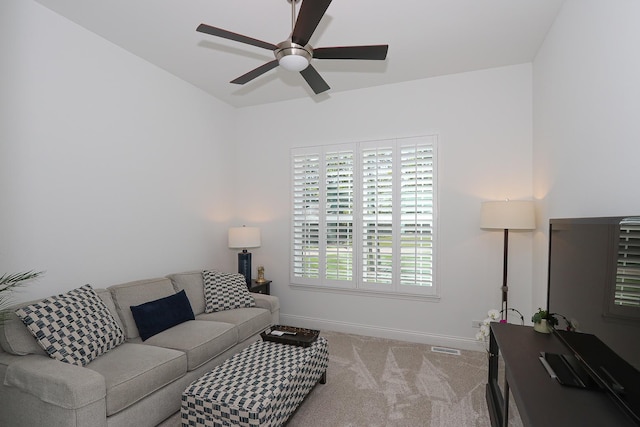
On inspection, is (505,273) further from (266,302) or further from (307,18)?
(307,18)

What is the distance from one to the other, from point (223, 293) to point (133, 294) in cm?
89

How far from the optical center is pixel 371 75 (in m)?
3.59

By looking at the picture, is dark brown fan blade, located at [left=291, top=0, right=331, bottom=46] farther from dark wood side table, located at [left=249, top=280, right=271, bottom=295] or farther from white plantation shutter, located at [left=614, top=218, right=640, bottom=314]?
dark wood side table, located at [left=249, top=280, right=271, bottom=295]

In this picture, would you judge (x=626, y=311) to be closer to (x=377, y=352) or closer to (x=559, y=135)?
(x=559, y=135)

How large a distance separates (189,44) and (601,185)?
3370mm

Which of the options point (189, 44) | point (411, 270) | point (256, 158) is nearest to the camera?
point (189, 44)

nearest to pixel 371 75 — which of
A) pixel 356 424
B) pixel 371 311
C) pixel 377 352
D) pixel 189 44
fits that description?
pixel 189 44

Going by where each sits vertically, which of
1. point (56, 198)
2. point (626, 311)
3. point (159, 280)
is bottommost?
point (159, 280)

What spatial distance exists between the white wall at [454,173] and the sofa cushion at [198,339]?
1538 millimetres

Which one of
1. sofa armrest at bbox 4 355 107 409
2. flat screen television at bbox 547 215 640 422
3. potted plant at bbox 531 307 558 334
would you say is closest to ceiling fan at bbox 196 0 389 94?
flat screen television at bbox 547 215 640 422

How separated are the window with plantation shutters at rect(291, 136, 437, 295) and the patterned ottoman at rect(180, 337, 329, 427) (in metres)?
1.60

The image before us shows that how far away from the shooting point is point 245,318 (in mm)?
3141

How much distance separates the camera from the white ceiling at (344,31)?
2.44 metres

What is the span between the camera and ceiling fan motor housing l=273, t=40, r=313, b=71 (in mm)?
1969
